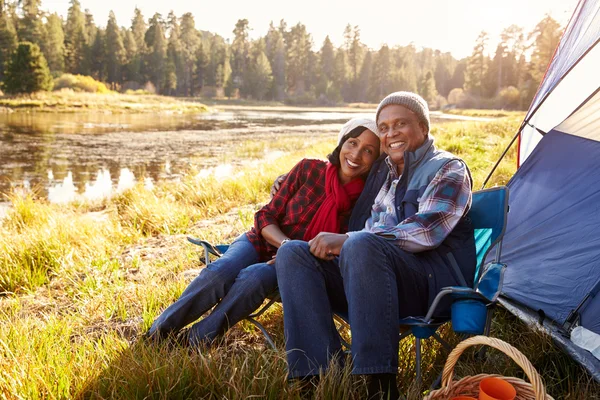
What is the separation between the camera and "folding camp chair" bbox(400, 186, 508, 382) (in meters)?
1.77

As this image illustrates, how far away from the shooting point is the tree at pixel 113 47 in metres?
48.6

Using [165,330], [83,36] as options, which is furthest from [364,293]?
[83,36]

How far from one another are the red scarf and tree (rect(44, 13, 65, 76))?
→ 4821 cm

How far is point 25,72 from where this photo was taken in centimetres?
2869

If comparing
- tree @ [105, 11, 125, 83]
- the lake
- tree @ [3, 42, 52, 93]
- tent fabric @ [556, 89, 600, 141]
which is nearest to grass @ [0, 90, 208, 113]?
tree @ [3, 42, 52, 93]

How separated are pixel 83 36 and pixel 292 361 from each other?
180 feet

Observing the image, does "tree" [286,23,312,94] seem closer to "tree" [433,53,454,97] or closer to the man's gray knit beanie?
"tree" [433,53,454,97]

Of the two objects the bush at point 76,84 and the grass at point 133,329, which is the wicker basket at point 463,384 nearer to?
the grass at point 133,329

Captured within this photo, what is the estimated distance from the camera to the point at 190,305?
223 cm

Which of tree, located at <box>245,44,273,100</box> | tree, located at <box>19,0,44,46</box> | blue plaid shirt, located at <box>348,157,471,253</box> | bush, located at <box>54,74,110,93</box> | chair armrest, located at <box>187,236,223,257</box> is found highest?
tree, located at <box>19,0,44,46</box>

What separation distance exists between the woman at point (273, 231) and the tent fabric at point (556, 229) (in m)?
1.05

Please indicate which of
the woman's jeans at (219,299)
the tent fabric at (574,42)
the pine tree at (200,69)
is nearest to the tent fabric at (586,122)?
the tent fabric at (574,42)

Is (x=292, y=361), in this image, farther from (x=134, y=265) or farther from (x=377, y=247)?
(x=134, y=265)

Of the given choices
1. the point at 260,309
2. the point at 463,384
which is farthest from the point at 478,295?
the point at 260,309
